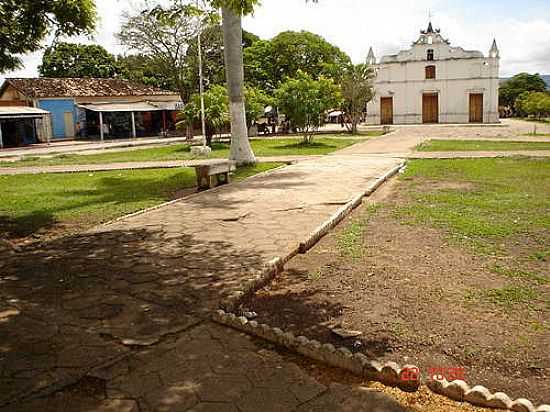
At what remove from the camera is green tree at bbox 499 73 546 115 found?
215 feet

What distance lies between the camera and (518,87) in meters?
67.4

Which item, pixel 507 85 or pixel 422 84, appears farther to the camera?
pixel 507 85

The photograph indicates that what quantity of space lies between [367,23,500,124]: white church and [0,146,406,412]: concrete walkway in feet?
146

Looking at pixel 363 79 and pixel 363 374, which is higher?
pixel 363 79

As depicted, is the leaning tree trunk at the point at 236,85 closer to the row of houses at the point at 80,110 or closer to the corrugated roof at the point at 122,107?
the row of houses at the point at 80,110

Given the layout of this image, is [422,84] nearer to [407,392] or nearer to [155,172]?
[155,172]

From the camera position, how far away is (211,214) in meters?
8.46

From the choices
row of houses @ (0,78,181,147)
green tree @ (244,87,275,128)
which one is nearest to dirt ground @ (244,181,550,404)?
green tree @ (244,87,275,128)

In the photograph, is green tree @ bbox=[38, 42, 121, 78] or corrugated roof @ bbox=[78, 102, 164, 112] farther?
green tree @ bbox=[38, 42, 121, 78]

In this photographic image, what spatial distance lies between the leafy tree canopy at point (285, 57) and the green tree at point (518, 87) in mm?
33123

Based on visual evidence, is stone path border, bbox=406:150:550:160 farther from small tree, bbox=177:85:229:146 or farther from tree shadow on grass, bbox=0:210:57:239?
tree shadow on grass, bbox=0:210:57:239

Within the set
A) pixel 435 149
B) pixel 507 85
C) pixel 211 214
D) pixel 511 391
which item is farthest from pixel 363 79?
pixel 507 85

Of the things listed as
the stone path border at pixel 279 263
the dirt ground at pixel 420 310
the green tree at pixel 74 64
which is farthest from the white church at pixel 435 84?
the dirt ground at pixel 420 310

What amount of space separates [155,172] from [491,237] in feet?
35.8
